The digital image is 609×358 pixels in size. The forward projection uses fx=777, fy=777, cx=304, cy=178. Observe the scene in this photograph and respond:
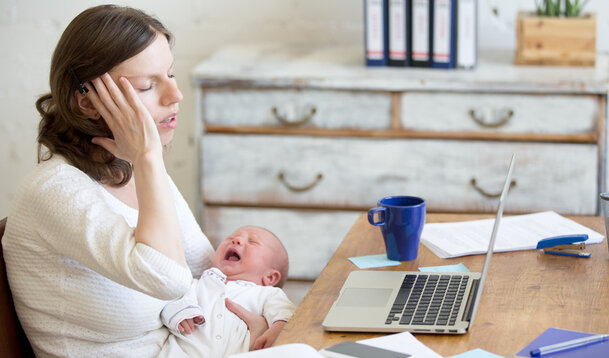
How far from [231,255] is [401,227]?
1.59ft

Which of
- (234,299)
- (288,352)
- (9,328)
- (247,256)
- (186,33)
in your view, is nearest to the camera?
(288,352)

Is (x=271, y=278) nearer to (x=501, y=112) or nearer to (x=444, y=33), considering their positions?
(x=501, y=112)

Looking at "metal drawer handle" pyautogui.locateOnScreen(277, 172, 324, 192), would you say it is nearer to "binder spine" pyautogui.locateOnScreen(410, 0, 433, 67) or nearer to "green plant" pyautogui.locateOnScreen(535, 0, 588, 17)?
"binder spine" pyautogui.locateOnScreen(410, 0, 433, 67)

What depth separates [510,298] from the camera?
47.9 inches

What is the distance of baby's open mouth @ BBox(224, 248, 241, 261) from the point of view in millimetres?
1704

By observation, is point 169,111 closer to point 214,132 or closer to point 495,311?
point 495,311

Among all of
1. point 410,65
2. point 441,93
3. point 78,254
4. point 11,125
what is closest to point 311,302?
point 78,254

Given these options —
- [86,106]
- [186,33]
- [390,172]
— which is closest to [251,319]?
[86,106]

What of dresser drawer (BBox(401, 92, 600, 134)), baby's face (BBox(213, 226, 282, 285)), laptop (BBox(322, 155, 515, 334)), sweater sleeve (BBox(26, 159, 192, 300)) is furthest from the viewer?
dresser drawer (BBox(401, 92, 600, 134))

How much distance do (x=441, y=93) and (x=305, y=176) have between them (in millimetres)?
522

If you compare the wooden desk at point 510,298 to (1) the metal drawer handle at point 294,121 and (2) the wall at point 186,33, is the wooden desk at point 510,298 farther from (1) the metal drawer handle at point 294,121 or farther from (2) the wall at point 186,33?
(2) the wall at point 186,33

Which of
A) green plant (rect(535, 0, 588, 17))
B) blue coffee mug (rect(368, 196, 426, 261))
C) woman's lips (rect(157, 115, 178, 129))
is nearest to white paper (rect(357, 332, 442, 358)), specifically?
blue coffee mug (rect(368, 196, 426, 261))

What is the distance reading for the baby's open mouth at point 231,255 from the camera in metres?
1.70

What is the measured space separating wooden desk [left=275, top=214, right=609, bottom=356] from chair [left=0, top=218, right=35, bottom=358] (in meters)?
0.50
